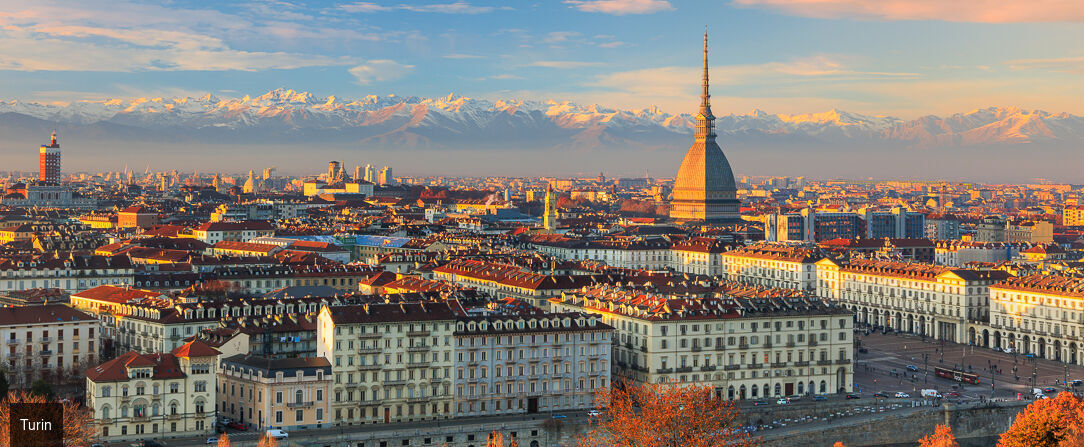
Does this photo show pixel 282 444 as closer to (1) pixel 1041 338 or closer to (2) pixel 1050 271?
(1) pixel 1041 338

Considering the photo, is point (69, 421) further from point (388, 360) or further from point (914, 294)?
point (914, 294)

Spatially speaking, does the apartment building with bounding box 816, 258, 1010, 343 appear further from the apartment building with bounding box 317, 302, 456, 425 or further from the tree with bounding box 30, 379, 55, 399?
the tree with bounding box 30, 379, 55, 399

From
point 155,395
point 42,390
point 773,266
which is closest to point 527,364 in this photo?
point 155,395

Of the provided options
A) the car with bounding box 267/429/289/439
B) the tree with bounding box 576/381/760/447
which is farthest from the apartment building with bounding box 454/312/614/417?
the tree with bounding box 576/381/760/447

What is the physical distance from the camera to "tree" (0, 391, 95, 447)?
5125 cm

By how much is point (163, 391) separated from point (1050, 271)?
2691 inches

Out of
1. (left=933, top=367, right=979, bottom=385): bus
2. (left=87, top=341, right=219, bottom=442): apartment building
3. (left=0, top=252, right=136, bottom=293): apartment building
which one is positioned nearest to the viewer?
(left=87, top=341, right=219, bottom=442): apartment building

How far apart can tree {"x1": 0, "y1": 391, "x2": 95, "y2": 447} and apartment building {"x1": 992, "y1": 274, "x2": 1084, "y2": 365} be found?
60.9m

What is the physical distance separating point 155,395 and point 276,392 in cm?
501

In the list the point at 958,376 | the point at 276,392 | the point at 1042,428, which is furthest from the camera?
the point at 958,376

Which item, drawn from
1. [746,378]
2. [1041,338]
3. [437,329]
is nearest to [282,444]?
[437,329]

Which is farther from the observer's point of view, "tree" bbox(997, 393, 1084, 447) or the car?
the car

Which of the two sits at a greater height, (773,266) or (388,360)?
(773,266)

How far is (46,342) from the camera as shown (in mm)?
74750
